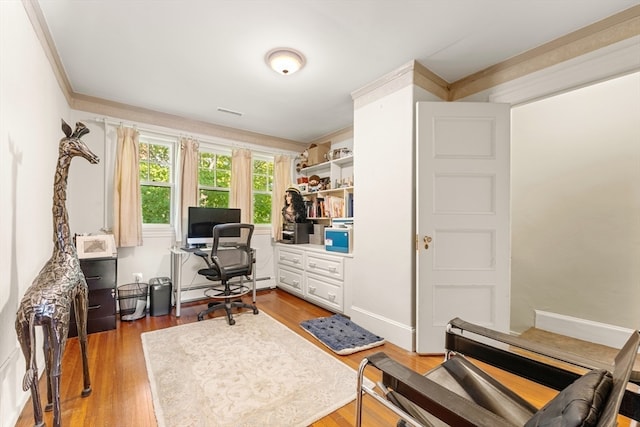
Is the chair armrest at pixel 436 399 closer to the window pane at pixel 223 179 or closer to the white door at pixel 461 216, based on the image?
the white door at pixel 461 216

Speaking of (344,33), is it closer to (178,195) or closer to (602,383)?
(602,383)

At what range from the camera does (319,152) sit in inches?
165

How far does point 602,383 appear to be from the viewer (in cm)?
70

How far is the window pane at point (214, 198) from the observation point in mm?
3824

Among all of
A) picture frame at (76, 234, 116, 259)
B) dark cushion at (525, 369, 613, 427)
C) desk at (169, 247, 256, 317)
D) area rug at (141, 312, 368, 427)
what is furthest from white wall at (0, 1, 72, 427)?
dark cushion at (525, 369, 613, 427)

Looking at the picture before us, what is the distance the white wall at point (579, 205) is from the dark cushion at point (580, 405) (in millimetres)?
2560

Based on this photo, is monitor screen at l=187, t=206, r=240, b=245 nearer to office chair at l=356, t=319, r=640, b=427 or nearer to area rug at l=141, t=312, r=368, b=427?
area rug at l=141, t=312, r=368, b=427

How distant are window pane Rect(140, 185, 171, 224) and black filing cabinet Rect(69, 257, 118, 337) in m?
0.86

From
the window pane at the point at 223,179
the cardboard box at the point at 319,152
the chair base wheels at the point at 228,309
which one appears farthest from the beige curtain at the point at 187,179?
the cardboard box at the point at 319,152

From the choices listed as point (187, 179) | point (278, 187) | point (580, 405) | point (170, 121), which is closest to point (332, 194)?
point (278, 187)

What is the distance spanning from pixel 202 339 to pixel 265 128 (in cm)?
285

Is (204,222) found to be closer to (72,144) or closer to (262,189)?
(262,189)

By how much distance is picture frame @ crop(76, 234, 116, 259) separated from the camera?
8.45 feet

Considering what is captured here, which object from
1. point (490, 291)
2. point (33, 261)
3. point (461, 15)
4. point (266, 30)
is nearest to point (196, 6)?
point (266, 30)
